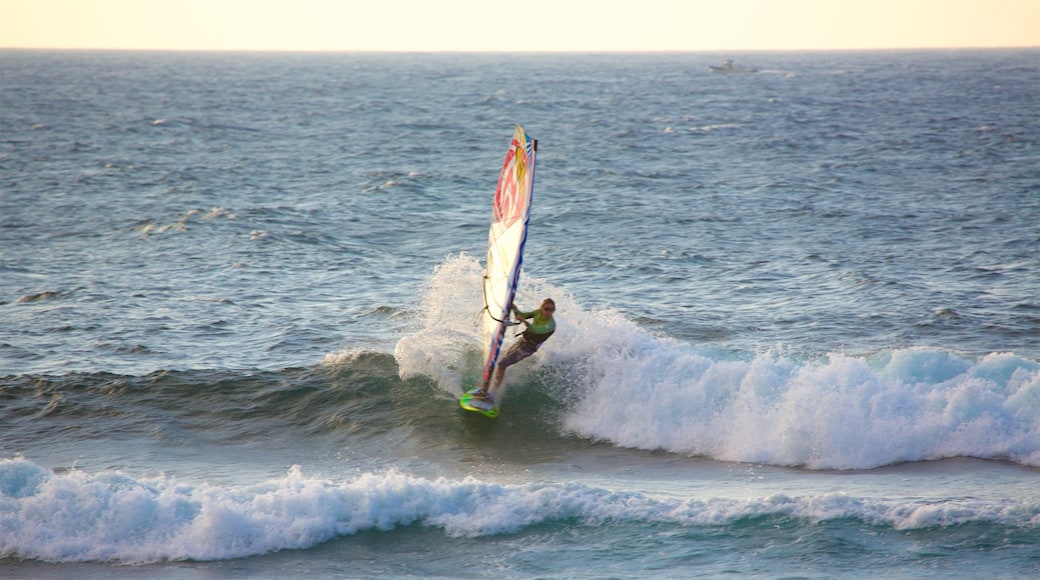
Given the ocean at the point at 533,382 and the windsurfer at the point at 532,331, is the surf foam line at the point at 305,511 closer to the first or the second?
the ocean at the point at 533,382

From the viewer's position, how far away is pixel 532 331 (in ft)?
37.0

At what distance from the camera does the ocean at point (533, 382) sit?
29.4 feet

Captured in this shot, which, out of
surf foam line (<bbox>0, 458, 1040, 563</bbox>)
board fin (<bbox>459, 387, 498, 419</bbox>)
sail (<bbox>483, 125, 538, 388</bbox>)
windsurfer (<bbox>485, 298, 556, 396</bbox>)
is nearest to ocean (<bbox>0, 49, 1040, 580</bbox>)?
surf foam line (<bbox>0, 458, 1040, 563</bbox>)

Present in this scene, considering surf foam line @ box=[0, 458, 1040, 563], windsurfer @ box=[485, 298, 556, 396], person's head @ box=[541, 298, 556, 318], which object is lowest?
surf foam line @ box=[0, 458, 1040, 563]

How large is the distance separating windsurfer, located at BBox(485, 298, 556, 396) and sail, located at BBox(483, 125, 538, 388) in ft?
0.47

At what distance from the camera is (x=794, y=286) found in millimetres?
17656

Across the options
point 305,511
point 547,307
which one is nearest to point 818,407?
point 547,307

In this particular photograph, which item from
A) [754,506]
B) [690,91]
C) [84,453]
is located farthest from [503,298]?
[690,91]

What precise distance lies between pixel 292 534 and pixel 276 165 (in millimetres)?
27285

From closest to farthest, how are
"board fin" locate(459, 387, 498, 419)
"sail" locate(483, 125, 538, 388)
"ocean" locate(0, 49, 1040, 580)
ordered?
"ocean" locate(0, 49, 1040, 580), "sail" locate(483, 125, 538, 388), "board fin" locate(459, 387, 498, 419)

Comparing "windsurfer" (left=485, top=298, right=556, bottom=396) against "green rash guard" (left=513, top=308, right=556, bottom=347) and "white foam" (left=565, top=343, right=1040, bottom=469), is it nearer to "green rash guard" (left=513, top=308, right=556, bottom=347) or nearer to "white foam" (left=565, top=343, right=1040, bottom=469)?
"green rash guard" (left=513, top=308, right=556, bottom=347)

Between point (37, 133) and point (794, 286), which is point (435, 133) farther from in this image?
point (794, 286)

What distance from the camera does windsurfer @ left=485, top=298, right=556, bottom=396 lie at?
11.2 m

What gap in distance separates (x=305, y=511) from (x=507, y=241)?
12.3 feet
